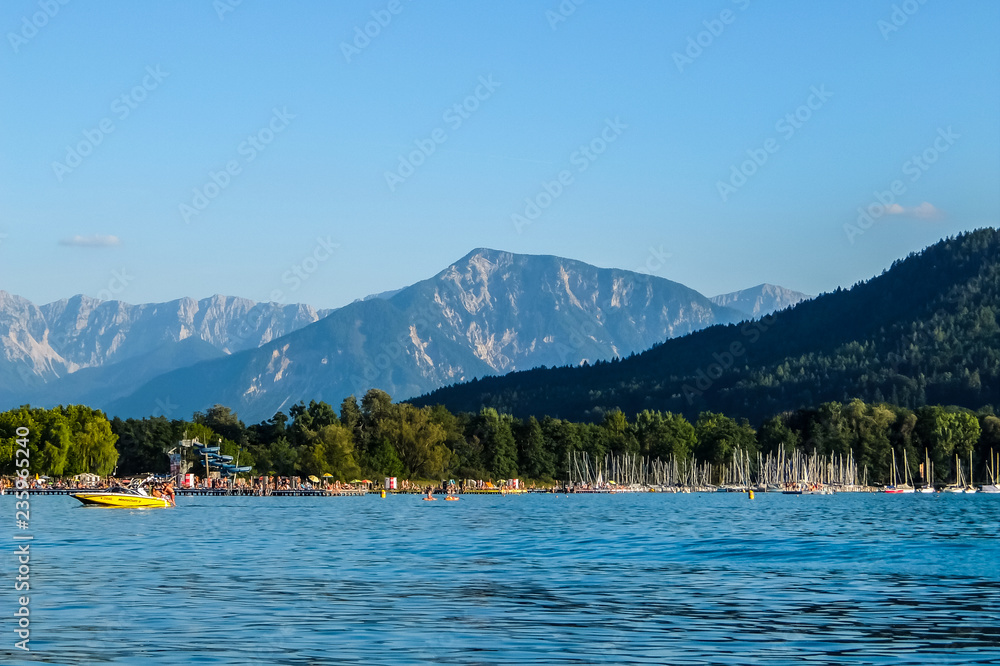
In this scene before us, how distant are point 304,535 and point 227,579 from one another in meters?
31.3

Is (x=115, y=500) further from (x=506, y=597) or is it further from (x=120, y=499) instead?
(x=506, y=597)

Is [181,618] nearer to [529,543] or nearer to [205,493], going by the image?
[529,543]

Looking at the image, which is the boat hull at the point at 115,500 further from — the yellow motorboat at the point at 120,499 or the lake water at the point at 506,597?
the lake water at the point at 506,597

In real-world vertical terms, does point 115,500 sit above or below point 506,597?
below

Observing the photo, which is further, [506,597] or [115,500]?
[115,500]

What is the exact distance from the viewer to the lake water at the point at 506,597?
98.1ft

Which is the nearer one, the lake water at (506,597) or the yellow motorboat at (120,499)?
the lake water at (506,597)

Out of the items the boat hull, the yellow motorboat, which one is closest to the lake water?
the boat hull

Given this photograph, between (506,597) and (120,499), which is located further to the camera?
(120,499)

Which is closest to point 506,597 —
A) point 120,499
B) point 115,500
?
point 120,499

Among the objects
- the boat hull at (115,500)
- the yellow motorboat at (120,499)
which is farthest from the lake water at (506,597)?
the yellow motorboat at (120,499)

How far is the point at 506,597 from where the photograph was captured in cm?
4097

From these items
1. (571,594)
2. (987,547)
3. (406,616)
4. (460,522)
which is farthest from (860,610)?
(460,522)

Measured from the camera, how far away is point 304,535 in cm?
7756
